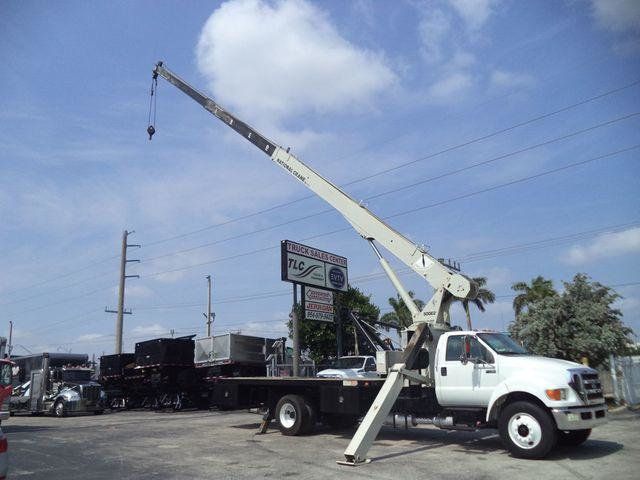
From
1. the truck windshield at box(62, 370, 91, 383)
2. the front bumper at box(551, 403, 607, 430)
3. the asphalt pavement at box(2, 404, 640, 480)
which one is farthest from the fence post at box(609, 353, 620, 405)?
the truck windshield at box(62, 370, 91, 383)

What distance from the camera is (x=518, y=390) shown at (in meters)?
10.1

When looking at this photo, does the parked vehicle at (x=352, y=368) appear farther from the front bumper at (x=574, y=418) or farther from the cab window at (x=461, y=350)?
the front bumper at (x=574, y=418)

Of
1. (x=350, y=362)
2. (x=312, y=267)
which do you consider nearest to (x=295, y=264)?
(x=312, y=267)

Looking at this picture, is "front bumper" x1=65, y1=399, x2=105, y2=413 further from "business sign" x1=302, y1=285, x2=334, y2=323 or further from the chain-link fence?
the chain-link fence

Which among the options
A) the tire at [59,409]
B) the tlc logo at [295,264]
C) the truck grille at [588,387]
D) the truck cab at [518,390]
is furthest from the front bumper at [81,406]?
the truck grille at [588,387]

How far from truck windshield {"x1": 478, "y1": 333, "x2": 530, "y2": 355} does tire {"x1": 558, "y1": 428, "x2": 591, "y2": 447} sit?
5.47 feet

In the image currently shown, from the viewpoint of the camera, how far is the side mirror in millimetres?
11211

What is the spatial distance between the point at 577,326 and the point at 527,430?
12065 millimetres

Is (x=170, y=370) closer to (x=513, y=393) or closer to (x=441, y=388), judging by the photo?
(x=441, y=388)

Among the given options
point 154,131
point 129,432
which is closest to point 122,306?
point 154,131

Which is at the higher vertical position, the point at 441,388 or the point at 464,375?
the point at 464,375

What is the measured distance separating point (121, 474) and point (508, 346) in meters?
7.64

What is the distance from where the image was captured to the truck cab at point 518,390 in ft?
31.6

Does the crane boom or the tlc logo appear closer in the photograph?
the crane boom
